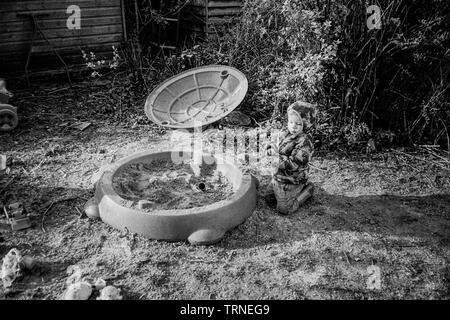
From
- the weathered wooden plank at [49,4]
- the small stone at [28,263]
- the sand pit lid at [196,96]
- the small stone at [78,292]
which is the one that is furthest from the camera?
the weathered wooden plank at [49,4]

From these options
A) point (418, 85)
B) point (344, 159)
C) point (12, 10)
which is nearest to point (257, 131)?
point (344, 159)

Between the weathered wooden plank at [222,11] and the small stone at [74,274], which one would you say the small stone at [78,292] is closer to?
the small stone at [74,274]

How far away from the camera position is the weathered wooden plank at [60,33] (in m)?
7.12

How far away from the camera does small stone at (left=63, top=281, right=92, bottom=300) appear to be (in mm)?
2688

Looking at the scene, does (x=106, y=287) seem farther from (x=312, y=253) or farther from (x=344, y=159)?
(x=344, y=159)

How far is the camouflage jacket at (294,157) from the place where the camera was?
11.8 ft

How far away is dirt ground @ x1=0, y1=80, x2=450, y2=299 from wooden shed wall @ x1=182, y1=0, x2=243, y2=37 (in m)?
3.98

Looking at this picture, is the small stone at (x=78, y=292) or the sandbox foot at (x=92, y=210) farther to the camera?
the sandbox foot at (x=92, y=210)

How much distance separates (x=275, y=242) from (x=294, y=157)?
770mm

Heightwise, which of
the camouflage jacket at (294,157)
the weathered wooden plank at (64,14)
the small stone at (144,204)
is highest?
the weathered wooden plank at (64,14)

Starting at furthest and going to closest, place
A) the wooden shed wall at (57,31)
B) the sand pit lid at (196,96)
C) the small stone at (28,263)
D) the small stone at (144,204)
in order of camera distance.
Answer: the wooden shed wall at (57,31)
the sand pit lid at (196,96)
the small stone at (144,204)
the small stone at (28,263)

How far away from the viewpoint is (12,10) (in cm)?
702

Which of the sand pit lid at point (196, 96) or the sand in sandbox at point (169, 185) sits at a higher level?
the sand pit lid at point (196, 96)

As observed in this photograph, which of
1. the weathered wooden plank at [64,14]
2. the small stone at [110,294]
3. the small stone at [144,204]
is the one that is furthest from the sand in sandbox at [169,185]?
the weathered wooden plank at [64,14]
